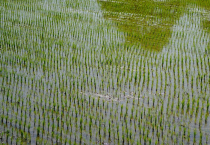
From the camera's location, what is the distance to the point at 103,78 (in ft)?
21.4

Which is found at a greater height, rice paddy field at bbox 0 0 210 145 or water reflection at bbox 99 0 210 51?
water reflection at bbox 99 0 210 51

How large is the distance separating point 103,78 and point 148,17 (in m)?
5.23

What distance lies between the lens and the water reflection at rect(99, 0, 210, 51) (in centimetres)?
920

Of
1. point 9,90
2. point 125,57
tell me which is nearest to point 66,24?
point 125,57

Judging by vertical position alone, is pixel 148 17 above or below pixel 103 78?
above

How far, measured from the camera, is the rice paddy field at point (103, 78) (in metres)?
4.81

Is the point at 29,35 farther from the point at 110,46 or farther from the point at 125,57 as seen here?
the point at 125,57

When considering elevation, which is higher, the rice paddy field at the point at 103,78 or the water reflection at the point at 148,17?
the water reflection at the point at 148,17

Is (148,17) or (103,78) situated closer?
(103,78)

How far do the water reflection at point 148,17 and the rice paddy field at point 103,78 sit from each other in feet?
0.09

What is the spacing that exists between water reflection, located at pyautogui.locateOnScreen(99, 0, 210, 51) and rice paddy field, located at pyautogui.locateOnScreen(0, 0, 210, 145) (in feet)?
0.09

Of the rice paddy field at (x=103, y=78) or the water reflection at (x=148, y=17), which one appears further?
the water reflection at (x=148, y=17)

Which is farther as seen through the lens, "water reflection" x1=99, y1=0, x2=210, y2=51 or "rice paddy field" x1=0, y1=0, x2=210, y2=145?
"water reflection" x1=99, y1=0, x2=210, y2=51

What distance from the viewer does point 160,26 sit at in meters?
10.5
